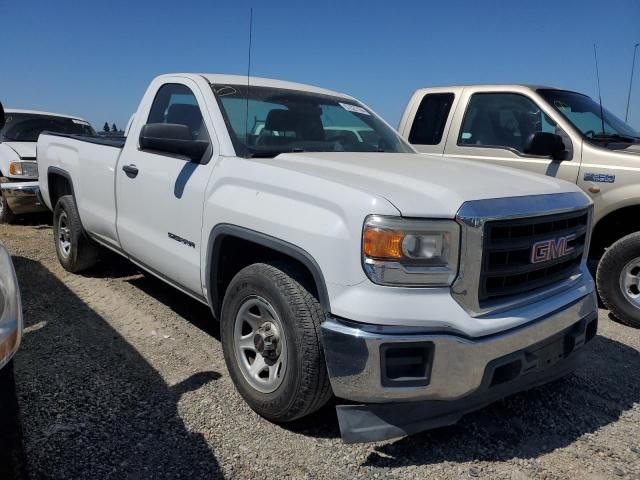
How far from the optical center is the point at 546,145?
193 inches

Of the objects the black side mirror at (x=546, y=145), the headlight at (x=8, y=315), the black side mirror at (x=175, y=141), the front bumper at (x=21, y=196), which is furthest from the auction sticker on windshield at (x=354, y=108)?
the front bumper at (x=21, y=196)

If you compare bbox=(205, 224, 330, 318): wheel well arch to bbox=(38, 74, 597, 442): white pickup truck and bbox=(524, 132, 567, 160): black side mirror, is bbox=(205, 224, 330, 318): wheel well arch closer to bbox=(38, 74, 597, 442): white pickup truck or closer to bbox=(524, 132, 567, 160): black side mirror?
bbox=(38, 74, 597, 442): white pickup truck

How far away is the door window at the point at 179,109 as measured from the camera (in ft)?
12.1

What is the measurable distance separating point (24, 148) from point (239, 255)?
650 cm

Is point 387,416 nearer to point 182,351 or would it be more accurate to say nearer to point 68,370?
point 182,351

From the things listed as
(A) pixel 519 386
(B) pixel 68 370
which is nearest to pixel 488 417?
(A) pixel 519 386

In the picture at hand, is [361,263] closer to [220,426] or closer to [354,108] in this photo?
[220,426]

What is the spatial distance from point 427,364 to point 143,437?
1.47 m

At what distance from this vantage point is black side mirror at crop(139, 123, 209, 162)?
329 centimetres

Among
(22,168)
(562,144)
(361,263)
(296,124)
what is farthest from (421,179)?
(22,168)

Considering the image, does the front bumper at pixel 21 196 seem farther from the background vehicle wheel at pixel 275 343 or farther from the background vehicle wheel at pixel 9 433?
the background vehicle wheel at pixel 9 433

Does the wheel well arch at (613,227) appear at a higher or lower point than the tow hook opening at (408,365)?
higher

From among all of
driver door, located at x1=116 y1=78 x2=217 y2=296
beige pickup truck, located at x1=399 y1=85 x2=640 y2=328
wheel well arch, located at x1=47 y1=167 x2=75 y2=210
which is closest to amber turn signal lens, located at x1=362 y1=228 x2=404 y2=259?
driver door, located at x1=116 y1=78 x2=217 y2=296

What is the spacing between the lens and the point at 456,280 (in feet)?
7.74
